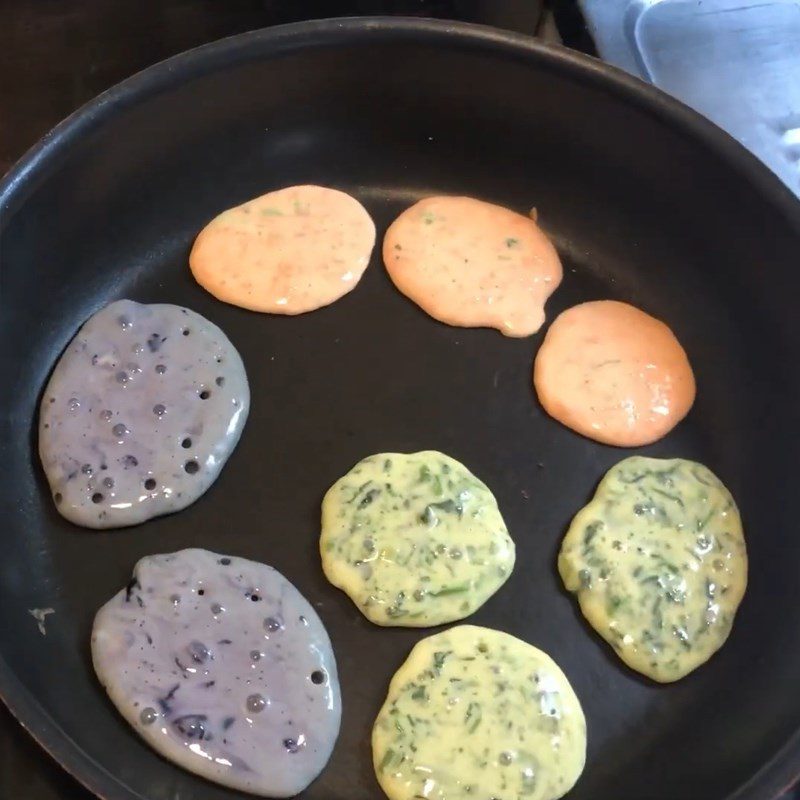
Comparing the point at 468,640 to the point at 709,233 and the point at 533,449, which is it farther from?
the point at 709,233

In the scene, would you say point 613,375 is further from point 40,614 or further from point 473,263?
point 40,614

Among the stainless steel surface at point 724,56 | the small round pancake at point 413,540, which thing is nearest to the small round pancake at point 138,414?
the small round pancake at point 413,540

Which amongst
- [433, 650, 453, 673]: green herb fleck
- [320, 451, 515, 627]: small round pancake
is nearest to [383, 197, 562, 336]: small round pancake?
[320, 451, 515, 627]: small round pancake

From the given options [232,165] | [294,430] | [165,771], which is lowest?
[165,771]

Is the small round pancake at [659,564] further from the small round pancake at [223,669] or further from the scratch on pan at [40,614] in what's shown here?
the scratch on pan at [40,614]

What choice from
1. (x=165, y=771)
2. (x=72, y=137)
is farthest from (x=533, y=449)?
(x=72, y=137)
